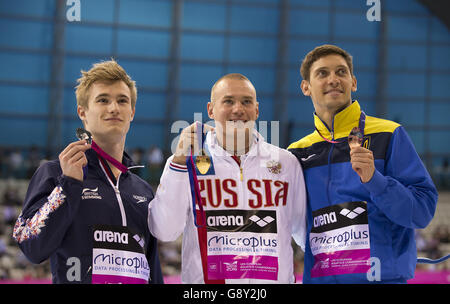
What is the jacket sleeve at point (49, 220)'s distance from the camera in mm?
2396

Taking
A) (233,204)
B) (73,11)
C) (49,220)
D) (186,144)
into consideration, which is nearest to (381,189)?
(233,204)

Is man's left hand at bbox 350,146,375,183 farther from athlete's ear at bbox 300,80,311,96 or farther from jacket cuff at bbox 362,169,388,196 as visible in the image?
athlete's ear at bbox 300,80,311,96

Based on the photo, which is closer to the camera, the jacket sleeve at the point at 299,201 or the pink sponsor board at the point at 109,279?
the pink sponsor board at the point at 109,279

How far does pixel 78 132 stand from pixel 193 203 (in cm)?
76

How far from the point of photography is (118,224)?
2662 millimetres

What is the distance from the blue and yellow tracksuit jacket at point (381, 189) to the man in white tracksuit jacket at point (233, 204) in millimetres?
147

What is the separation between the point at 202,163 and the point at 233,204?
0.30 meters

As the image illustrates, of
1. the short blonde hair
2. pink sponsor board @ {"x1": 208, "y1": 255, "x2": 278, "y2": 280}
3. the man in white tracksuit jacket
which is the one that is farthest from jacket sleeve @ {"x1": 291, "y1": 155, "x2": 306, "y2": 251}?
the short blonde hair

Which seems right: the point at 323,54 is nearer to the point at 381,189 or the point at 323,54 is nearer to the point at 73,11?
the point at 381,189

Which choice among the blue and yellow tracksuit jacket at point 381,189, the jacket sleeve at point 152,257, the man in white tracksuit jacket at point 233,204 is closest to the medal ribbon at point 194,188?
the man in white tracksuit jacket at point 233,204

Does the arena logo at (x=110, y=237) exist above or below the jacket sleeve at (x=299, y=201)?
below

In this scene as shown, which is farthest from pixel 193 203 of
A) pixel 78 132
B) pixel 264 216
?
pixel 78 132

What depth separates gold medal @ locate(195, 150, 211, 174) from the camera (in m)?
2.75

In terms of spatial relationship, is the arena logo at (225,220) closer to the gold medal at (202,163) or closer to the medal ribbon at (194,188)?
the medal ribbon at (194,188)
